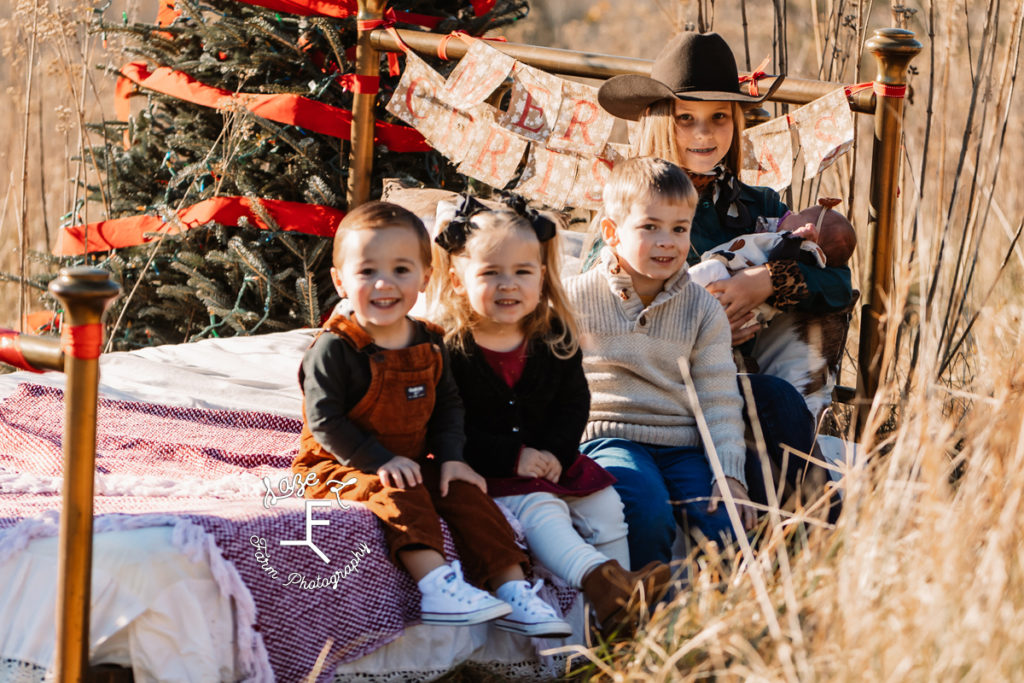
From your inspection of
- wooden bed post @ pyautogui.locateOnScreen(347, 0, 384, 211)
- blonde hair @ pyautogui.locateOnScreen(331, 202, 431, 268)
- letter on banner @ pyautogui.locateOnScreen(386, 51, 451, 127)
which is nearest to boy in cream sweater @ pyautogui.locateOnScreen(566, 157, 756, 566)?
blonde hair @ pyautogui.locateOnScreen(331, 202, 431, 268)

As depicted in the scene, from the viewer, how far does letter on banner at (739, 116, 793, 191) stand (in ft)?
11.3

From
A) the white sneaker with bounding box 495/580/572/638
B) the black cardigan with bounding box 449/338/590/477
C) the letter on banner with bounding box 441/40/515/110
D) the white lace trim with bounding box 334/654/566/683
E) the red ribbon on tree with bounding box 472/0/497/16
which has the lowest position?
the white lace trim with bounding box 334/654/566/683

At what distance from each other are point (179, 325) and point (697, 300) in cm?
254

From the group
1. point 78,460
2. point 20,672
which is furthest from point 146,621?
point 78,460

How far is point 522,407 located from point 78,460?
108cm

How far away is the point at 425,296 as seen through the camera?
2615 millimetres

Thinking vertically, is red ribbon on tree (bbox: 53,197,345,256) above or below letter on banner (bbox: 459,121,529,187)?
below

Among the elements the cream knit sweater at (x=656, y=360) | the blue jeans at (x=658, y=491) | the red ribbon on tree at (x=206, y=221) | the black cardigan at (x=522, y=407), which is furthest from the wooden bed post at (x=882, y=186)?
the red ribbon on tree at (x=206, y=221)

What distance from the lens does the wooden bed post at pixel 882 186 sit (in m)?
3.10

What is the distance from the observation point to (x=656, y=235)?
2.54 m

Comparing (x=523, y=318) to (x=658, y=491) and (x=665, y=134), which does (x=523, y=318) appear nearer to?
(x=658, y=491)

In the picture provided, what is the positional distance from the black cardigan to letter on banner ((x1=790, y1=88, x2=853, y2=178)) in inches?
48.7

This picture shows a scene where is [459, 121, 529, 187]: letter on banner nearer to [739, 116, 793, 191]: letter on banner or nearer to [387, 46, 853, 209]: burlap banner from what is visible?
[387, 46, 853, 209]: burlap banner

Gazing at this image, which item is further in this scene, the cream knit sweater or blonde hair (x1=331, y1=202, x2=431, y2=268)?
the cream knit sweater
